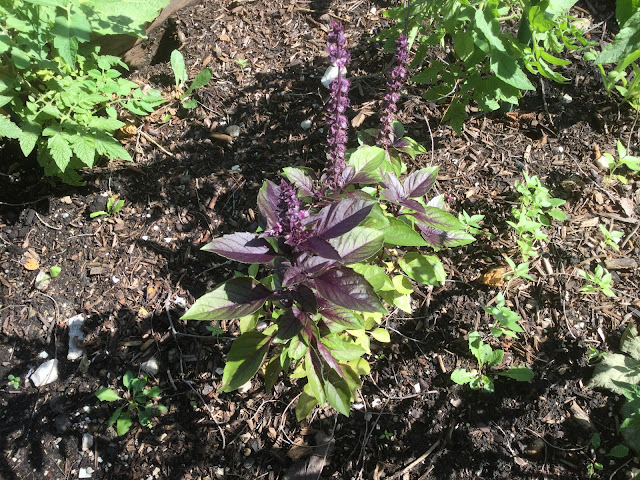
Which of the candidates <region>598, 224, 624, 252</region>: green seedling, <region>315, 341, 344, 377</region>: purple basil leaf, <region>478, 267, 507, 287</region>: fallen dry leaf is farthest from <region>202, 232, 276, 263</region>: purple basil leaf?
<region>598, 224, 624, 252</region>: green seedling

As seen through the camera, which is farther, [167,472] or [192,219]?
[192,219]

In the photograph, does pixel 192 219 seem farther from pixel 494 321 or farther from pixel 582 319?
pixel 582 319

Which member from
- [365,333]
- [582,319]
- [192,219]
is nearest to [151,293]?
[192,219]

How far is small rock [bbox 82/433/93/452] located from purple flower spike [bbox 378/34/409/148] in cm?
234

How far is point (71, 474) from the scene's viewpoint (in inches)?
99.1

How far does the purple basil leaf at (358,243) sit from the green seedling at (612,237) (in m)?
1.82

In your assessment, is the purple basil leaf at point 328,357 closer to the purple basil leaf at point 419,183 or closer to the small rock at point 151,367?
the purple basil leaf at point 419,183

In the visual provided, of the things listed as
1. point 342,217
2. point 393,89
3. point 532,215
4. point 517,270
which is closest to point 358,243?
point 342,217

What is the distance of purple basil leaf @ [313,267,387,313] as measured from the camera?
1.74 meters

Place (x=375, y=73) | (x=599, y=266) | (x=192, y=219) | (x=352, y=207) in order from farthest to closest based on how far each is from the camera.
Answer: (x=375, y=73)
(x=192, y=219)
(x=599, y=266)
(x=352, y=207)

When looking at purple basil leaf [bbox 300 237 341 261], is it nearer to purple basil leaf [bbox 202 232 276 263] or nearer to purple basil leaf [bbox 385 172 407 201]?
purple basil leaf [bbox 202 232 276 263]

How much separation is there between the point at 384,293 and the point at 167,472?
153 centimetres

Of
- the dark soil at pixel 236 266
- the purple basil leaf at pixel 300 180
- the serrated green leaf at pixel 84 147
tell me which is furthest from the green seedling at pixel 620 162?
the serrated green leaf at pixel 84 147

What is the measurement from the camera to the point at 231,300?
1.89 meters
